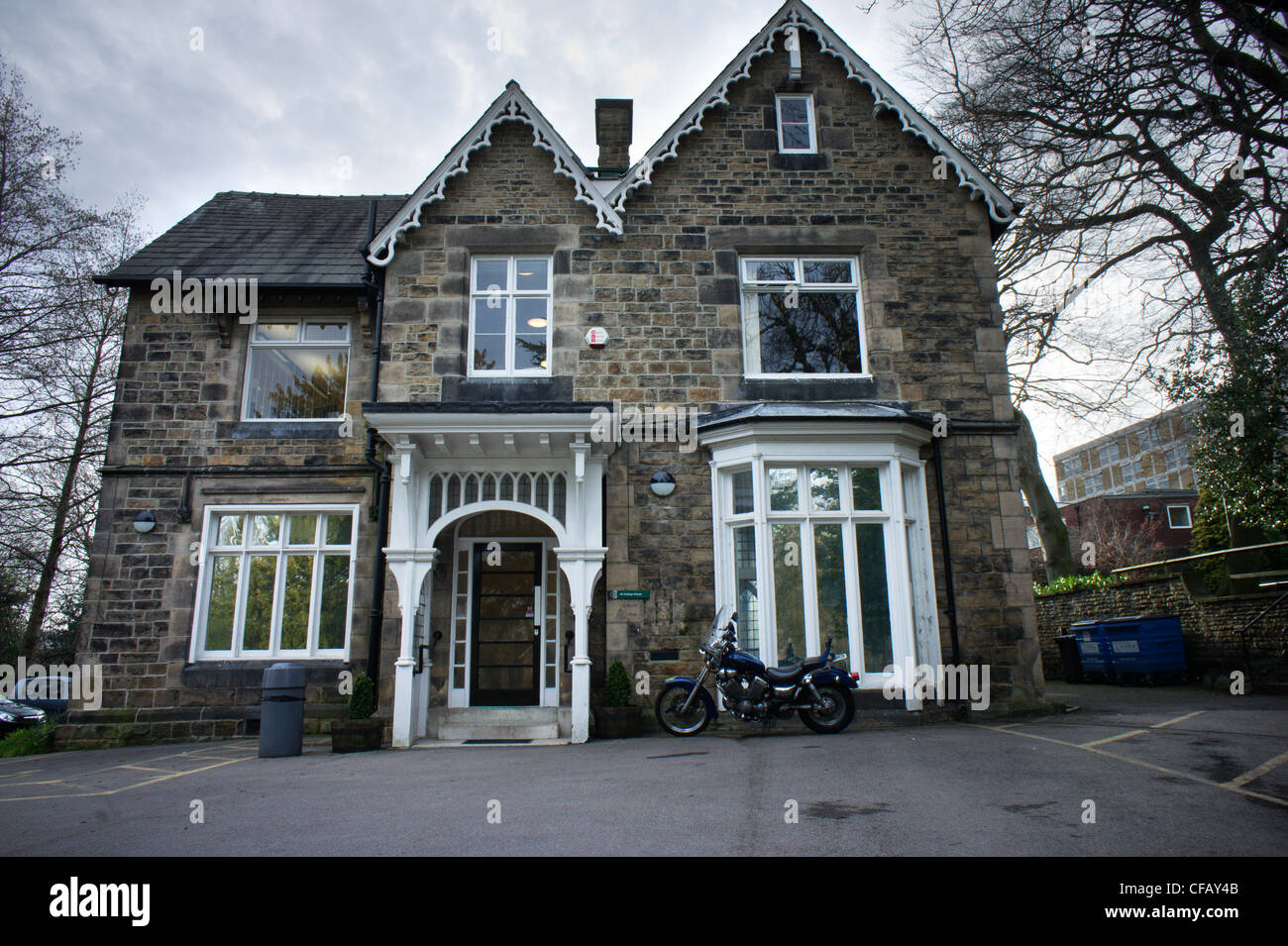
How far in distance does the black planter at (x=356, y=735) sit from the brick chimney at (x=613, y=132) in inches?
393

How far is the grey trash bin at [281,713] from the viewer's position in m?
9.05

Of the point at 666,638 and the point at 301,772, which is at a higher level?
the point at 666,638

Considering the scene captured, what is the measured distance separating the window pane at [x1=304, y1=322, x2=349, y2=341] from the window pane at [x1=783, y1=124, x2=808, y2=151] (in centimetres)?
763

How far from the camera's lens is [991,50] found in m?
14.4

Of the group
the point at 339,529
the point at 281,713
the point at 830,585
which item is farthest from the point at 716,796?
the point at 339,529

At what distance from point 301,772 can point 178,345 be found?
25.1ft

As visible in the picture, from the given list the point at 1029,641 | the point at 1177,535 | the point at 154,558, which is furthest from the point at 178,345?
the point at 1177,535

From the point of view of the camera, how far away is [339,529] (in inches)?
456

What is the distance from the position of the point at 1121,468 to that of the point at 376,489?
64.9 m

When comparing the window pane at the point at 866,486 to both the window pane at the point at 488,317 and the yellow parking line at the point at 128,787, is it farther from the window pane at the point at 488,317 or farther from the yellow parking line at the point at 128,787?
the yellow parking line at the point at 128,787

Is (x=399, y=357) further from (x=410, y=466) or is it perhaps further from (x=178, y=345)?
(x=178, y=345)

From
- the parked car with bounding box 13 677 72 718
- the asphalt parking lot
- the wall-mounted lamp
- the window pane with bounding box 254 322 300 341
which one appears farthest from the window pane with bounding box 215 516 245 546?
the parked car with bounding box 13 677 72 718

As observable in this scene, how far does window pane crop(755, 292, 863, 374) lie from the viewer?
11.4 meters
